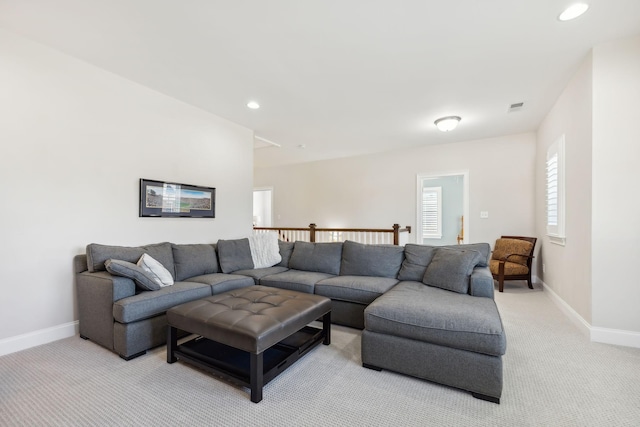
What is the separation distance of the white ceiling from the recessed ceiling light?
0.06 metres

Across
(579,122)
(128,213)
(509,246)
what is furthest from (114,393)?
(509,246)

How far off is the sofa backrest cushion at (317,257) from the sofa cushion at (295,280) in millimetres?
123

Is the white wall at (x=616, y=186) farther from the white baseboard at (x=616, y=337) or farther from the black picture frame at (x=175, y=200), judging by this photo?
the black picture frame at (x=175, y=200)

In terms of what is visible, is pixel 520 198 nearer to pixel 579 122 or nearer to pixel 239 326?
→ pixel 579 122

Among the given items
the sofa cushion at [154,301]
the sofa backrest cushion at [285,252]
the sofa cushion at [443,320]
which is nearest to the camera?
the sofa cushion at [443,320]

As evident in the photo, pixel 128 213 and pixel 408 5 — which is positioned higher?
pixel 408 5

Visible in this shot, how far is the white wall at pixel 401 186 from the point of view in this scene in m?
5.06

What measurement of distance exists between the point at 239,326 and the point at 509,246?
4.71 m

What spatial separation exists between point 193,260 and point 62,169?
1.48m

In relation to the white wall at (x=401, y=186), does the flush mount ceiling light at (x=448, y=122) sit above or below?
above

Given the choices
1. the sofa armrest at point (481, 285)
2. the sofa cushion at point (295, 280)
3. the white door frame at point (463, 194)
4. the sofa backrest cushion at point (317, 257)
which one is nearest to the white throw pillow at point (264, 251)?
the sofa backrest cushion at point (317, 257)


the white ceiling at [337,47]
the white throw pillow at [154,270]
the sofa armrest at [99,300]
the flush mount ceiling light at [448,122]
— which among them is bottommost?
the sofa armrest at [99,300]

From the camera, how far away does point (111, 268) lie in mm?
2320

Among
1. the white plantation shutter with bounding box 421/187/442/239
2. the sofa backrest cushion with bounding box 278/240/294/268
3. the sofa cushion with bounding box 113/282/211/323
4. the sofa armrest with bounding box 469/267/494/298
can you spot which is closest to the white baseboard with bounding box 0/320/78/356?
the sofa cushion with bounding box 113/282/211/323
